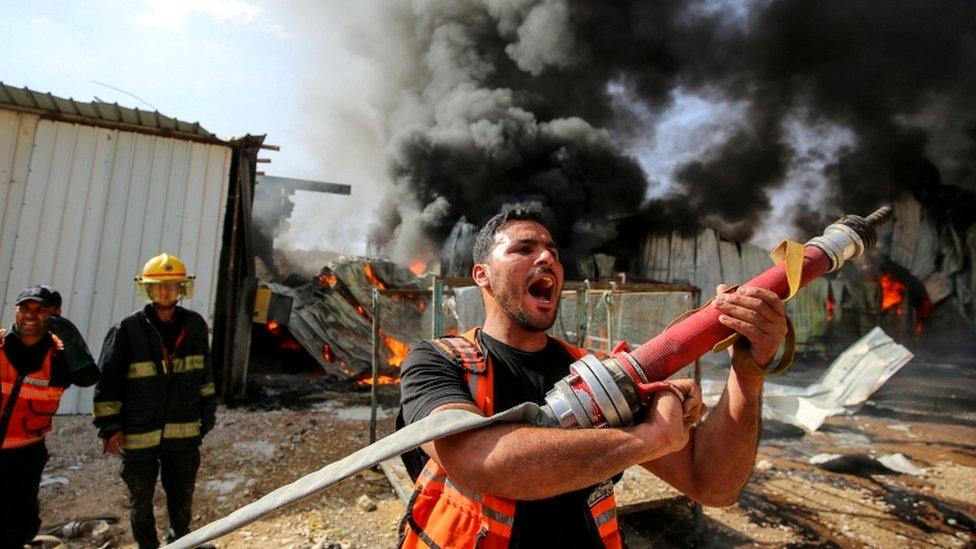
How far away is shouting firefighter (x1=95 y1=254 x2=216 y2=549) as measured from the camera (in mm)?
3016

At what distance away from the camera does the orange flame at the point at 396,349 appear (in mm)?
8109

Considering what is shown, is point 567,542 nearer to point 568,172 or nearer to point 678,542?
point 678,542

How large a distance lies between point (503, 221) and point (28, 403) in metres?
3.44

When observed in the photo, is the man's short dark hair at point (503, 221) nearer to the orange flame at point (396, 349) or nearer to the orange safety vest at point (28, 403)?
the orange safety vest at point (28, 403)

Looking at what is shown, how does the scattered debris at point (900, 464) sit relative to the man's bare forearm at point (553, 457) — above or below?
below

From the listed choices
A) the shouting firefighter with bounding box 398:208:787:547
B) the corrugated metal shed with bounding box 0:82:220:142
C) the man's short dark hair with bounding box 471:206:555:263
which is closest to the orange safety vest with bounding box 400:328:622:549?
the shouting firefighter with bounding box 398:208:787:547

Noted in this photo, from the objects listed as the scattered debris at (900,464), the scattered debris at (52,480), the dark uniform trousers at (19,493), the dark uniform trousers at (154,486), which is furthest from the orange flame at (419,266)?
the dark uniform trousers at (19,493)

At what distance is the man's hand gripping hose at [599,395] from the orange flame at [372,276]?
1008 cm

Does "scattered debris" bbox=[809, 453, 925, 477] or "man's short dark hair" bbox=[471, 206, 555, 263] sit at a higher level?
"man's short dark hair" bbox=[471, 206, 555, 263]

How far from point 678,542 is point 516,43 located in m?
21.4

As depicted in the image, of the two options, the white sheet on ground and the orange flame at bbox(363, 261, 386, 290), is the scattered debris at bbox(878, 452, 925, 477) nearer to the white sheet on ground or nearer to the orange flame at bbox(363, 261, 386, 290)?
the white sheet on ground

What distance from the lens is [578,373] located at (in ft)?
3.71

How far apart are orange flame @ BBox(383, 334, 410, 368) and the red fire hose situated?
702 cm

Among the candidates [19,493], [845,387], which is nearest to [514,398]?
[19,493]
